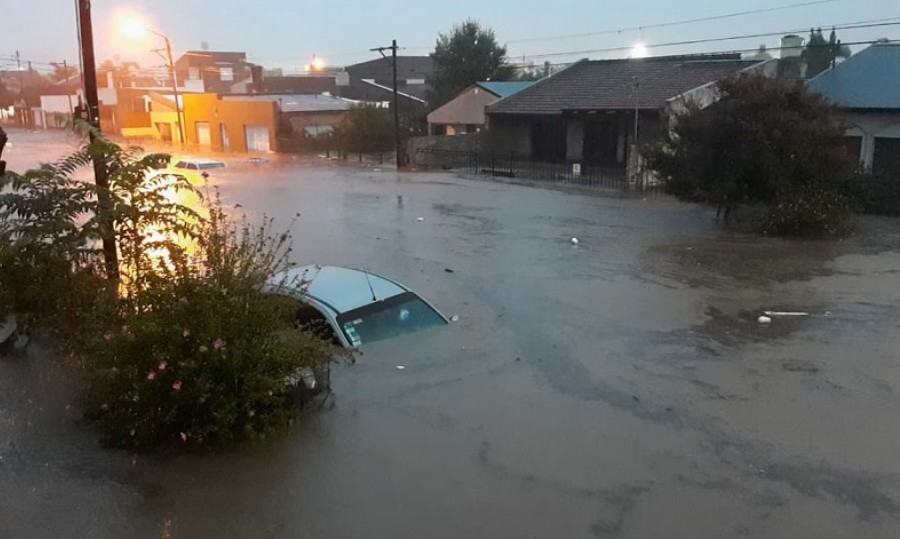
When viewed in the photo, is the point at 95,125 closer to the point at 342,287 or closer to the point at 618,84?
the point at 342,287

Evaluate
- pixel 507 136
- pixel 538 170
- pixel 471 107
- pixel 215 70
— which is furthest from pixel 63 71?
pixel 538 170

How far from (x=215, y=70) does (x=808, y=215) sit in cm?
7559

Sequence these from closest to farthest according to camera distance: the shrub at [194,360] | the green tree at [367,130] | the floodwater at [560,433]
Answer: the floodwater at [560,433] < the shrub at [194,360] < the green tree at [367,130]

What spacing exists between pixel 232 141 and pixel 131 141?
14.1 m

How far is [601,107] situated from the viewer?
32562 mm

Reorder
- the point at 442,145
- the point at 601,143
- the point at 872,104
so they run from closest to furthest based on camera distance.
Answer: the point at 872,104
the point at 601,143
the point at 442,145

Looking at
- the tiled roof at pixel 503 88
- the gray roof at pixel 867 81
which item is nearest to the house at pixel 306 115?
the tiled roof at pixel 503 88

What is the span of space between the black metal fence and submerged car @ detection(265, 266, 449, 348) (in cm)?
1844

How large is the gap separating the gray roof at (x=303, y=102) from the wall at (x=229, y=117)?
80 centimetres

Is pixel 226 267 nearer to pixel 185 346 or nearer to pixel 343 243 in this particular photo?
pixel 185 346

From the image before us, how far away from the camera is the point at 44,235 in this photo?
388 inches

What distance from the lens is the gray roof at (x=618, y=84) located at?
1239 inches

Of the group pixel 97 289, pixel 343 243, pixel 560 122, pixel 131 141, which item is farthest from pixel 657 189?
pixel 131 141

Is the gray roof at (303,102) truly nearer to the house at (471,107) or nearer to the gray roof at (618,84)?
the house at (471,107)
